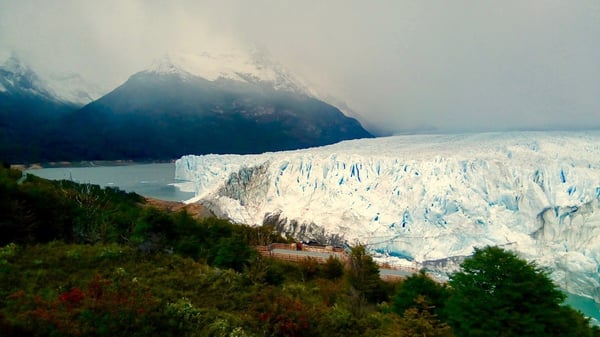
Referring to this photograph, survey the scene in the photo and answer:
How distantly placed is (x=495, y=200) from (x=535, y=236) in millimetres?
2523

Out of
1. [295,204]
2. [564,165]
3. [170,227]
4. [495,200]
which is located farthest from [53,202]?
[564,165]

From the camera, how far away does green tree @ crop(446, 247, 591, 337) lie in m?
7.00

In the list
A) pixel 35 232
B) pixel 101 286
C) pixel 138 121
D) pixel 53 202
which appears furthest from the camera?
pixel 138 121

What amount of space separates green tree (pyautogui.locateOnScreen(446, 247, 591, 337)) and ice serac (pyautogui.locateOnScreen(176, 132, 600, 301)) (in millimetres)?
13620

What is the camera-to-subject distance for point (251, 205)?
29688 millimetres

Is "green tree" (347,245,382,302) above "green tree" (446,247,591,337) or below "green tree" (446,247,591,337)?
below

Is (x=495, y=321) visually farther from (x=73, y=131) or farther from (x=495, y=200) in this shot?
(x=73, y=131)

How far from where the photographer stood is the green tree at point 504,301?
23.0 feet

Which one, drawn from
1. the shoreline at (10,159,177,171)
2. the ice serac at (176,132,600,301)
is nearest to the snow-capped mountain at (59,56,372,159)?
the shoreline at (10,159,177,171)

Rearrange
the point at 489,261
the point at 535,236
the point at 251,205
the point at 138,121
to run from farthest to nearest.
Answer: the point at 138,121, the point at 251,205, the point at 535,236, the point at 489,261

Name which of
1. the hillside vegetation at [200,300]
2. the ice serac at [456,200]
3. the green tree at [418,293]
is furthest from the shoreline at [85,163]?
the green tree at [418,293]

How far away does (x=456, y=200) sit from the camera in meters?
22.0

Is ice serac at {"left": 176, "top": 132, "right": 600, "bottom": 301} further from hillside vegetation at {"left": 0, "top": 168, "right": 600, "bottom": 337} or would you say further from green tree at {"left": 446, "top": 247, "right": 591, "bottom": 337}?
green tree at {"left": 446, "top": 247, "right": 591, "bottom": 337}

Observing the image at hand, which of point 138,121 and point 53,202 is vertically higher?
point 138,121
